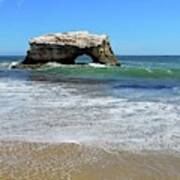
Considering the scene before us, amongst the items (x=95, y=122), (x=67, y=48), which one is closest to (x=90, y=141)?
(x=95, y=122)

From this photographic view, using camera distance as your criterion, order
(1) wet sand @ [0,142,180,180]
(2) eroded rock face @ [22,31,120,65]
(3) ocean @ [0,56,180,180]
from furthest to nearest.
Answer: (2) eroded rock face @ [22,31,120,65], (3) ocean @ [0,56,180,180], (1) wet sand @ [0,142,180,180]

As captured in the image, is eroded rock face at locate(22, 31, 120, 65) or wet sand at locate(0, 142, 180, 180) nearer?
wet sand at locate(0, 142, 180, 180)

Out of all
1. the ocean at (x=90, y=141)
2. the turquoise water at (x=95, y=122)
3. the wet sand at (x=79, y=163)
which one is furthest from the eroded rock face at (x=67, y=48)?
the wet sand at (x=79, y=163)

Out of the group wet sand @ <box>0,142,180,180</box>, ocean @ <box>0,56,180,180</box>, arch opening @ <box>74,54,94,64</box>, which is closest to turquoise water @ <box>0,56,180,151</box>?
ocean @ <box>0,56,180,180</box>

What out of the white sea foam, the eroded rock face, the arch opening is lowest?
the arch opening

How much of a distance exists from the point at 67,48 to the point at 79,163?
4269 centimetres

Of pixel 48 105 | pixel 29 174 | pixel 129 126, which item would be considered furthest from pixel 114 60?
pixel 29 174

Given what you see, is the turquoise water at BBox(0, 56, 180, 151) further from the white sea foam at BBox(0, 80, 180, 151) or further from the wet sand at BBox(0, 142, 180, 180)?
the wet sand at BBox(0, 142, 180, 180)

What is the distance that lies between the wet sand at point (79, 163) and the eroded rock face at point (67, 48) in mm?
41260

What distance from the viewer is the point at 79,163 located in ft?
22.4

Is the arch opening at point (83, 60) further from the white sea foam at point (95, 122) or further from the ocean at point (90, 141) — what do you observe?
the ocean at point (90, 141)

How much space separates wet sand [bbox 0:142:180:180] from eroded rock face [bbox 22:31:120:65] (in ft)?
135

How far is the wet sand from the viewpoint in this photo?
6.21 metres

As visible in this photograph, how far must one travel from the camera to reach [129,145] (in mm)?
8062
